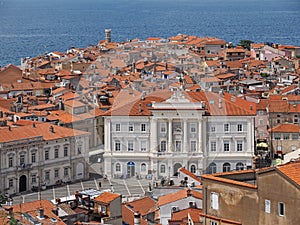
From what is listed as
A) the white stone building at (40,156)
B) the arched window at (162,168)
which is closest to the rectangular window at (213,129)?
the arched window at (162,168)

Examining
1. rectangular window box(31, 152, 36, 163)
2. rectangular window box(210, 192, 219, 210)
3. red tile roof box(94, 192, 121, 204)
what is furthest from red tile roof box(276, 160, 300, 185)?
rectangular window box(31, 152, 36, 163)

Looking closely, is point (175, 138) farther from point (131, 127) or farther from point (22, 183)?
point (22, 183)

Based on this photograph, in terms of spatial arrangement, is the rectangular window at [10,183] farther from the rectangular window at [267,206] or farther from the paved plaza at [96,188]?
the rectangular window at [267,206]

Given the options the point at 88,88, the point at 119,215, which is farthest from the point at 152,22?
the point at 119,215

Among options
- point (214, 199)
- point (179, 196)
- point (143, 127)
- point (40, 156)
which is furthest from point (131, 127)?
point (214, 199)

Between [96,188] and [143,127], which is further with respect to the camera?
[143,127]
